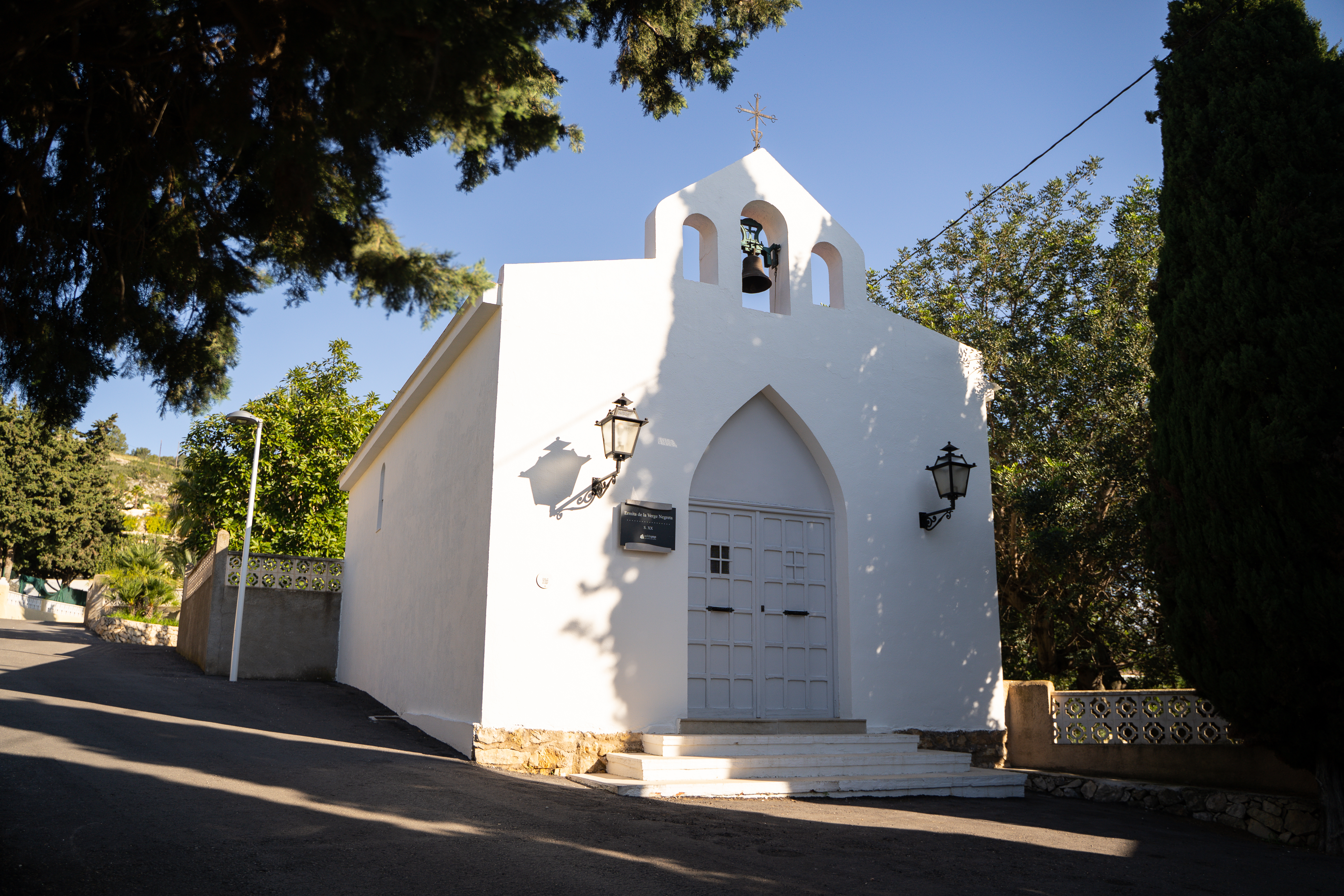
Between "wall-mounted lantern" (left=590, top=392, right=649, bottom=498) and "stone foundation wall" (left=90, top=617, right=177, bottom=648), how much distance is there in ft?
60.5

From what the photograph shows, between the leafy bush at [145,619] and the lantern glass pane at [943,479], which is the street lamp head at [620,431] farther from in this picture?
the leafy bush at [145,619]

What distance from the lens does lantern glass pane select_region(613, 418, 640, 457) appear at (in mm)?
8008

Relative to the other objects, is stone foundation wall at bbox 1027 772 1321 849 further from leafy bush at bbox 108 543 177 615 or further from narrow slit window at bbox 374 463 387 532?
leafy bush at bbox 108 543 177 615

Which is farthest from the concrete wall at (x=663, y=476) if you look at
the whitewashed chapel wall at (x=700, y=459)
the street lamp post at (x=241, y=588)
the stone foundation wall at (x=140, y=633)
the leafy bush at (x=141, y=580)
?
the leafy bush at (x=141, y=580)

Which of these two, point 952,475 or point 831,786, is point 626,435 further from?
point 952,475

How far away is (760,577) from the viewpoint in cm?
916

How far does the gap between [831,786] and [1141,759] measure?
11.4ft

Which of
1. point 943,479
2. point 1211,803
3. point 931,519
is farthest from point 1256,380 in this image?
point 931,519

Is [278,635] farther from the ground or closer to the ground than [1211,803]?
farther from the ground

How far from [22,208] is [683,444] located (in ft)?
18.7

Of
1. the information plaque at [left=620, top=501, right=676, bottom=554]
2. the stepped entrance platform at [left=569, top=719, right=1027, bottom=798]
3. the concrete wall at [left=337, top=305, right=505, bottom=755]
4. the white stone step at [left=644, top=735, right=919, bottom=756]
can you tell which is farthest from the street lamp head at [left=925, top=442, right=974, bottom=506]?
the concrete wall at [left=337, top=305, right=505, bottom=755]

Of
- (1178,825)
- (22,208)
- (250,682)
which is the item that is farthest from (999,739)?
(250,682)

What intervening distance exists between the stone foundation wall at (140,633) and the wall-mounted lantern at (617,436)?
18440 mm

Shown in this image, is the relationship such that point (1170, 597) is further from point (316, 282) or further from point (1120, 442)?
point (316, 282)
